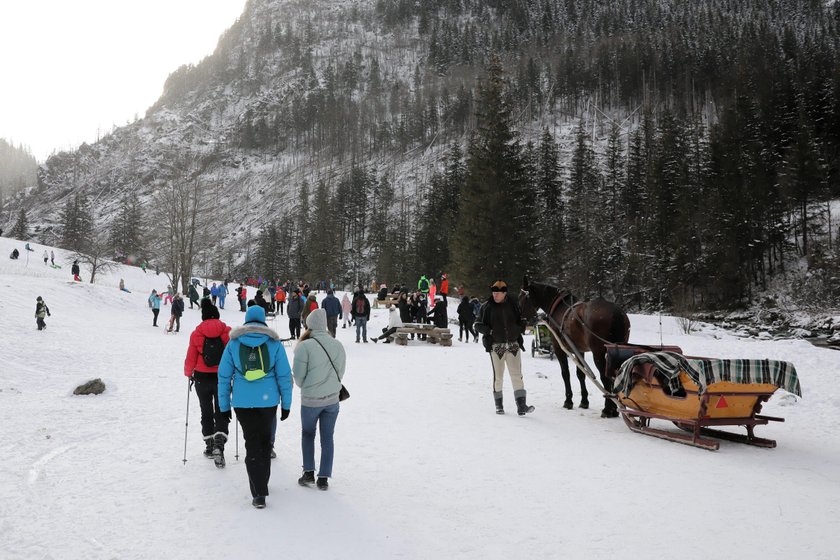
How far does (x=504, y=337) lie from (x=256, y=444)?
466 centimetres

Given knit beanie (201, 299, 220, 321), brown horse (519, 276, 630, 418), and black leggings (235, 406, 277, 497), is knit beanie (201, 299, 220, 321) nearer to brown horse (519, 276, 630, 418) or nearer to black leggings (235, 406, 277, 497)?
black leggings (235, 406, 277, 497)

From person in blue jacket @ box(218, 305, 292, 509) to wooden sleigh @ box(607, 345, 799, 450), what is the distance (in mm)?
4669

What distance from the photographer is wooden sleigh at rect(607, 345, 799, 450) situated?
19.7ft

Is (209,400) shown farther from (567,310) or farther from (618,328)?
(618,328)

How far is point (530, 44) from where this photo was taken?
13938cm

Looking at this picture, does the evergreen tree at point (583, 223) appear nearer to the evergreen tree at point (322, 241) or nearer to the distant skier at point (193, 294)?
the distant skier at point (193, 294)

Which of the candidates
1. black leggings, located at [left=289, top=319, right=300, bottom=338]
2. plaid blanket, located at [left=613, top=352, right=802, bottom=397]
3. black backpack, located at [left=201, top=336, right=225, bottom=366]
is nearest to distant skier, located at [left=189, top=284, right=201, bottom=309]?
black leggings, located at [left=289, top=319, right=300, bottom=338]

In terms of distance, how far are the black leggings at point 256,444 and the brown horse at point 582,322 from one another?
17.9ft

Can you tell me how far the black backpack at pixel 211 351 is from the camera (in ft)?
18.8

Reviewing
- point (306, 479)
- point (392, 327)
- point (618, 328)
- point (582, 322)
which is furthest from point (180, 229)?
point (306, 479)

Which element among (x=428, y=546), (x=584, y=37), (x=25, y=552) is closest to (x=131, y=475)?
(x=25, y=552)

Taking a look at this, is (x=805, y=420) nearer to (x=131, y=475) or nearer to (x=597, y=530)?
(x=597, y=530)

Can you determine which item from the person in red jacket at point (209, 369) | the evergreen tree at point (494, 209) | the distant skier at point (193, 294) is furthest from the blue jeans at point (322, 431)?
the evergreen tree at point (494, 209)

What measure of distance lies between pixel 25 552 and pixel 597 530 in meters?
4.24
